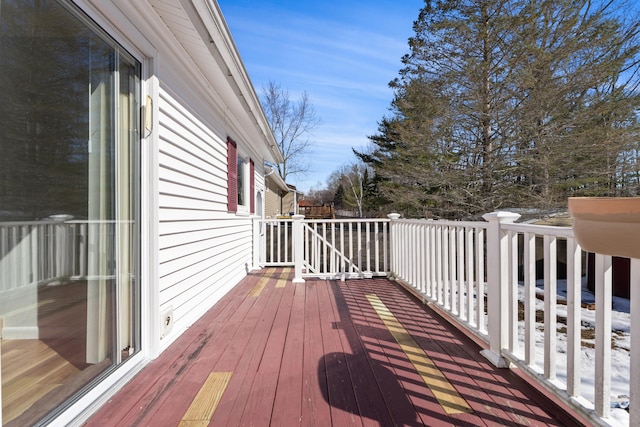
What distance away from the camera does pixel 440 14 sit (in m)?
8.41

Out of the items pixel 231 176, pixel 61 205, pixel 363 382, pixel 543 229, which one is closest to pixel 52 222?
pixel 61 205

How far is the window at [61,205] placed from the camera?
120 centimetres

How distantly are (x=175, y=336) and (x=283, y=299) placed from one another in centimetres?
134

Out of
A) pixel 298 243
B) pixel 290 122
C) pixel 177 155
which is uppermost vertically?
pixel 290 122

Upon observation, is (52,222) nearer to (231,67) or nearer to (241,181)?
(231,67)

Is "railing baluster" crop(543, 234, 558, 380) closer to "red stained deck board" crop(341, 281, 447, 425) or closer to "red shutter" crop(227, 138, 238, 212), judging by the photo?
"red stained deck board" crop(341, 281, 447, 425)

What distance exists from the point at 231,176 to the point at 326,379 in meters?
3.25

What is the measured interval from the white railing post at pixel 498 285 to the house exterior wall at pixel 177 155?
7.02ft

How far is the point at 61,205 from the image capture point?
1424mm

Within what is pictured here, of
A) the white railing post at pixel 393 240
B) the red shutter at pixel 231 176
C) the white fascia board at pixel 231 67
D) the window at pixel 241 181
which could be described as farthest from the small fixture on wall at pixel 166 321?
the window at pixel 241 181

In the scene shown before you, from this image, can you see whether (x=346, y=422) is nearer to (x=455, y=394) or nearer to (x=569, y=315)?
(x=455, y=394)

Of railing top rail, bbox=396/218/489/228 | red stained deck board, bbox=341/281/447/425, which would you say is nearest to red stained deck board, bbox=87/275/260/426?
red stained deck board, bbox=341/281/447/425

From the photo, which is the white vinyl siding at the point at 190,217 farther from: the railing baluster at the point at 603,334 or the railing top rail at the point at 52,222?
the railing baluster at the point at 603,334

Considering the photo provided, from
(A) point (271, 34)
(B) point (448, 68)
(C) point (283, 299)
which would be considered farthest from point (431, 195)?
(C) point (283, 299)
